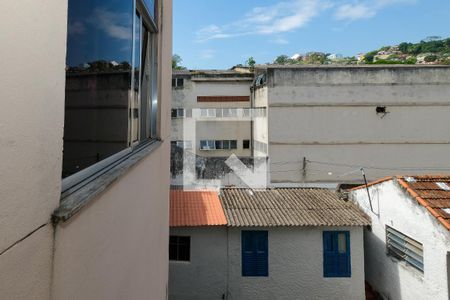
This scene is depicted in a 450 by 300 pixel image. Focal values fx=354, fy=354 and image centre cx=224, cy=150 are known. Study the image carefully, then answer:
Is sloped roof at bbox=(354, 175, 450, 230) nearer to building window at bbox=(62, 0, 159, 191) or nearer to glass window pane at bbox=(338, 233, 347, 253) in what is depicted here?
glass window pane at bbox=(338, 233, 347, 253)

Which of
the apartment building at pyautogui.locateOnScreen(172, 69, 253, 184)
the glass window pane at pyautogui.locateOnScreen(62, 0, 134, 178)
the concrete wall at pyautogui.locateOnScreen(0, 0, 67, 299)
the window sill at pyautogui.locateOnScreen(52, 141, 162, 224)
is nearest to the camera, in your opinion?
the concrete wall at pyautogui.locateOnScreen(0, 0, 67, 299)

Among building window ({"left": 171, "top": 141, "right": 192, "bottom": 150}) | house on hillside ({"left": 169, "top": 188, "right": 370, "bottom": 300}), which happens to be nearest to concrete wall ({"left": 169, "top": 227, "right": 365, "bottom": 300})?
house on hillside ({"left": 169, "top": 188, "right": 370, "bottom": 300})

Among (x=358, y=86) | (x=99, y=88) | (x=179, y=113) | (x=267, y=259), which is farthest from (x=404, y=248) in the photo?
(x=179, y=113)

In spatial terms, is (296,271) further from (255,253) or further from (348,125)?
(348,125)

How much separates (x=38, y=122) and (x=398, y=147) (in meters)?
19.9

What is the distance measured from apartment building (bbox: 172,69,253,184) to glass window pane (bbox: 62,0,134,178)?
47.5ft

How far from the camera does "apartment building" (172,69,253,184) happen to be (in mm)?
20333

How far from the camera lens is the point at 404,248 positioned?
326 inches

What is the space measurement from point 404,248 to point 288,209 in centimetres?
308

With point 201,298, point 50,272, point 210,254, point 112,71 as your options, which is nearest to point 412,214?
point 210,254

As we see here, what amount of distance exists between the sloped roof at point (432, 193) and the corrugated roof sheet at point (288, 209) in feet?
5.90

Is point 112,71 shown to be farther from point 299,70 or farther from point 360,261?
point 299,70

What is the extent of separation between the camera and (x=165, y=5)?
11.4ft

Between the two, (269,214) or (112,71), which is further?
(269,214)
